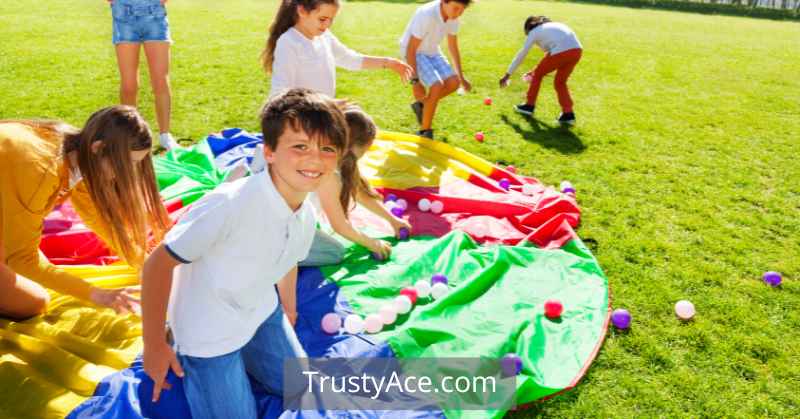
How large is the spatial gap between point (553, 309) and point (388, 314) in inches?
40.9

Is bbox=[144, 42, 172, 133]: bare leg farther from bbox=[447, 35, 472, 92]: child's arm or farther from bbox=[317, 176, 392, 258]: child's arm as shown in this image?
bbox=[447, 35, 472, 92]: child's arm

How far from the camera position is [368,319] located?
3551 mm

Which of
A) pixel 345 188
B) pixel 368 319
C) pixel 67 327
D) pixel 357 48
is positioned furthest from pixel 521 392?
pixel 357 48

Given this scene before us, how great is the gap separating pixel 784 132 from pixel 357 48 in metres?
8.17

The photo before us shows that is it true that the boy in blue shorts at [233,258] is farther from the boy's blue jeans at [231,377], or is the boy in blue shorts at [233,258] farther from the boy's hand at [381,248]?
the boy's hand at [381,248]

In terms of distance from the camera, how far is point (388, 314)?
3605mm

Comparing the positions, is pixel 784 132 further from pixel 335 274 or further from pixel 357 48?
pixel 357 48

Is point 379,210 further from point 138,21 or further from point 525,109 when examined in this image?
point 525,109

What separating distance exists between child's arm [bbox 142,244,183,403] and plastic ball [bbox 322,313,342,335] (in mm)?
1160

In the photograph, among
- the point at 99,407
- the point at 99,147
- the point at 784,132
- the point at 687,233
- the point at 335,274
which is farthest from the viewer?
the point at 784,132

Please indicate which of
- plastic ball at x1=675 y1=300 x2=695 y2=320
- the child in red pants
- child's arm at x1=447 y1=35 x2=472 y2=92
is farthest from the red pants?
plastic ball at x1=675 y1=300 x2=695 y2=320

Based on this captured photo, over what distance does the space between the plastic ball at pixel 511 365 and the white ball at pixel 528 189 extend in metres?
2.32

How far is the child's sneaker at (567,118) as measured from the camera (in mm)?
7688

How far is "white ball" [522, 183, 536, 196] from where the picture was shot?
534 cm
